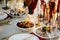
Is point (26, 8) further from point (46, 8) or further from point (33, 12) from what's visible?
point (46, 8)

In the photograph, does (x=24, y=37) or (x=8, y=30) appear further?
(x=8, y=30)

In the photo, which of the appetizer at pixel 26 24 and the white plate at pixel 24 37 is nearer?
the white plate at pixel 24 37

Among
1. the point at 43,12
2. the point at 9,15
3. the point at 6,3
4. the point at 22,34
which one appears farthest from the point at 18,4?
the point at 22,34

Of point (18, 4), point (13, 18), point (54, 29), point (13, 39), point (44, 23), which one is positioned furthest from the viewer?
point (18, 4)

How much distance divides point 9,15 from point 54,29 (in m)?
0.50

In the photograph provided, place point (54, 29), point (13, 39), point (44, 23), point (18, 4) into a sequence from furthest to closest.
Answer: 1. point (18, 4)
2. point (44, 23)
3. point (54, 29)
4. point (13, 39)

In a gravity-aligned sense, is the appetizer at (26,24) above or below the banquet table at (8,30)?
above

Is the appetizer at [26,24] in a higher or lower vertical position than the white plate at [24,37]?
higher

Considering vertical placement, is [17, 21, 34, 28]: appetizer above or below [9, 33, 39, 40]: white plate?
above

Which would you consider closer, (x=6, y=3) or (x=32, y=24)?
(x=32, y=24)

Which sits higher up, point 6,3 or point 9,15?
point 6,3

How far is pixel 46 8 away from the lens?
123 centimetres

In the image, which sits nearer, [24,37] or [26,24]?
[24,37]

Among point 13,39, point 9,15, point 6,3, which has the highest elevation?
point 6,3
